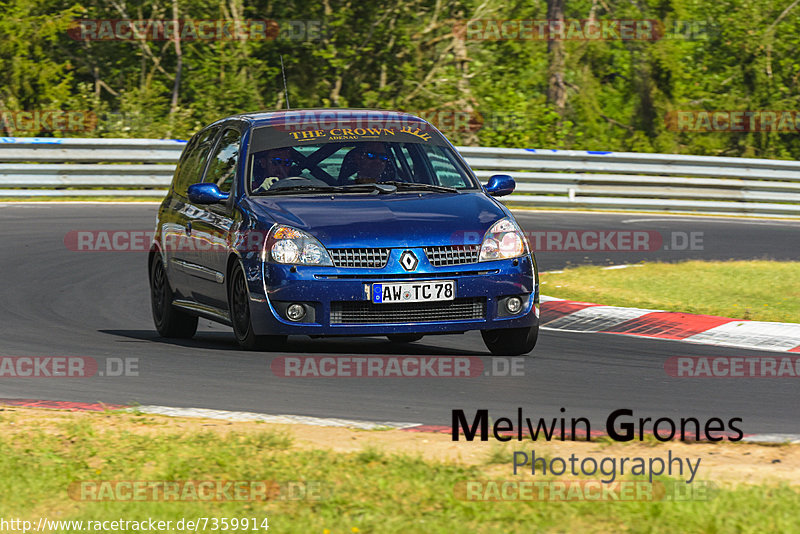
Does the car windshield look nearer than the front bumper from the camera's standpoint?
No

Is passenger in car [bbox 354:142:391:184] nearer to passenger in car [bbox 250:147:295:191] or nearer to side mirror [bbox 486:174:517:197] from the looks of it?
passenger in car [bbox 250:147:295:191]

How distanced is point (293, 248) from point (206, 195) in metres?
1.17

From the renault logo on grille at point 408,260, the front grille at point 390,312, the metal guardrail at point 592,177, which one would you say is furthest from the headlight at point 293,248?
the metal guardrail at point 592,177

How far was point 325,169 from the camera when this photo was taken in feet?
30.6

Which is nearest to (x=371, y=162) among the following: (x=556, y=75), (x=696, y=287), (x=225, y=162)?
(x=225, y=162)

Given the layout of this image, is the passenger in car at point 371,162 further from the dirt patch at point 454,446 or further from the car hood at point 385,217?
the dirt patch at point 454,446

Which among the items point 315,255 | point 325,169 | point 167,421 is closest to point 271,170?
point 325,169

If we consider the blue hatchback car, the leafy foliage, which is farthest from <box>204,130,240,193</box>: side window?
the leafy foliage

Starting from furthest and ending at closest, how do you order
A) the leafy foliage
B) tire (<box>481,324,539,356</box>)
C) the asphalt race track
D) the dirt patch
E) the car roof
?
the leafy foliage, the car roof, tire (<box>481,324,539,356</box>), the asphalt race track, the dirt patch

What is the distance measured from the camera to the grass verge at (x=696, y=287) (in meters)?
11.5

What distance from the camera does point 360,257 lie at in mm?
8281

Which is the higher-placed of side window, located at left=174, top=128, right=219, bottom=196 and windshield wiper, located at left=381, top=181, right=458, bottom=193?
side window, located at left=174, top=128, right=219, bottom=196

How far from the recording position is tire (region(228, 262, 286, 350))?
868 centimetres

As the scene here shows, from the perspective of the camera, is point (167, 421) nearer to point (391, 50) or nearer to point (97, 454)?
point (97, 454)
